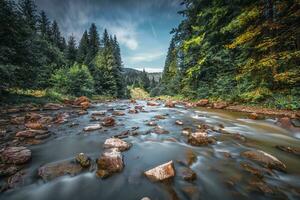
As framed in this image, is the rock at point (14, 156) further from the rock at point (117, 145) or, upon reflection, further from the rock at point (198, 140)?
the rock at point (198, 140)

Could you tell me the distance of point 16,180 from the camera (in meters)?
2.42

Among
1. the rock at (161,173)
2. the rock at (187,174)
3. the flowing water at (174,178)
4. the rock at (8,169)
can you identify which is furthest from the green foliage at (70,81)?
the rock at (187,174)

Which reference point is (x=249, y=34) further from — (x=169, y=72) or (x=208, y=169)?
(x=169, y=72)

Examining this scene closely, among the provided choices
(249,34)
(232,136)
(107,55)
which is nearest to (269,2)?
(249,34)

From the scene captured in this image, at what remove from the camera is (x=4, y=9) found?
10133 millimetres

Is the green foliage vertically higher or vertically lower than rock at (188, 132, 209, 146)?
higher

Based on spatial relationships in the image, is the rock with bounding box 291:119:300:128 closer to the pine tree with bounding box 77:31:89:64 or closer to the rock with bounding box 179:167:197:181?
the rock with bounding box 179:167:197:181

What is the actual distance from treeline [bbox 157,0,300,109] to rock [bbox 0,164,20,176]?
9.31 meters

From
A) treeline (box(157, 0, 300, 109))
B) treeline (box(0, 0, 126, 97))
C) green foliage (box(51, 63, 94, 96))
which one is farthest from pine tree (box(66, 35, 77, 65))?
treeline (box(157, 0, 300, 109))

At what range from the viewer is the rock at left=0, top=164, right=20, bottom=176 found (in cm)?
252

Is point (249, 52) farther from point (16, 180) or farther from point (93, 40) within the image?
point (93, 40)

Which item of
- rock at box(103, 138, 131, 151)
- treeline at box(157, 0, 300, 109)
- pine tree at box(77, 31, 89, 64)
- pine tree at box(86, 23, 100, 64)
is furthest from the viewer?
pine tree at box(86, 23, 100, 64)

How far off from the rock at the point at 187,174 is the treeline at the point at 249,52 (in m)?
7.05

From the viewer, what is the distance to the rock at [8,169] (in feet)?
8.27
